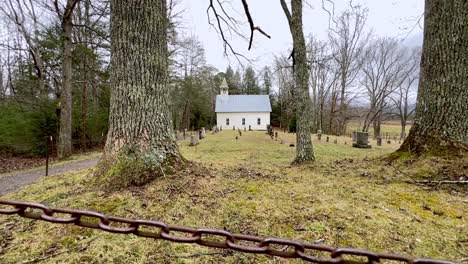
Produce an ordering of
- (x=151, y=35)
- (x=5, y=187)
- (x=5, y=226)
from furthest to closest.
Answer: (x=5, y=187), (x=151, y=35), (x=5, y=226)

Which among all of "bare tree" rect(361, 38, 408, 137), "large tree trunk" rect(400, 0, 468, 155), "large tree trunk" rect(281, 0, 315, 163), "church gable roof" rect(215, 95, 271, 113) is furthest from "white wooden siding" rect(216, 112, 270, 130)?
"large tree trunk" rect(400, 0, 468, 155)

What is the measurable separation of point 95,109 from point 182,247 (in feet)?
49.9

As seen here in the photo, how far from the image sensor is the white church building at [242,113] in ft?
126

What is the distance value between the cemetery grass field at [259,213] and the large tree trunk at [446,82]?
330 millimetres

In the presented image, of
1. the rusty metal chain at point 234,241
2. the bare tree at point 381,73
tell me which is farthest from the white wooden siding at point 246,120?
the rusty metal chain at point 234,241

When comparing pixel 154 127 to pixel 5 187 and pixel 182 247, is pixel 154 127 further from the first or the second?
pixel 5 187

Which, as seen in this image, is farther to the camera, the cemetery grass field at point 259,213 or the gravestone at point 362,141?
the gravestone at point 362,141

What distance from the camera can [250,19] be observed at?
4164 millimetres

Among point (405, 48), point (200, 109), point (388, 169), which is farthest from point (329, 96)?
point (388, 169)

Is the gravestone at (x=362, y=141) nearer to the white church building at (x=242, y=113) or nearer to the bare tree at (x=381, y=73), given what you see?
the bare tree at (x=381, y=73)

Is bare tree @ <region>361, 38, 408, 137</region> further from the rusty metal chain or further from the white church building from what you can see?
the rusty metal chain

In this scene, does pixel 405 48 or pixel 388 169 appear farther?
pixel 405 48

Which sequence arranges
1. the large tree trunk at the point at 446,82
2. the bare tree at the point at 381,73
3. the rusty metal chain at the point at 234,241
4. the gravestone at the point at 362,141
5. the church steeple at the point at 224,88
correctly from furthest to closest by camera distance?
1. the church steeple at the point at 224,88
2. the bare tree at the point at 381,73
3. the gravestone at the point at 362,141
4. the large tree trunk at the point at 446,82
5. the rusty metal chain at the point at 234,241

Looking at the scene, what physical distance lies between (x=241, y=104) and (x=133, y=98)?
36.8 meters
